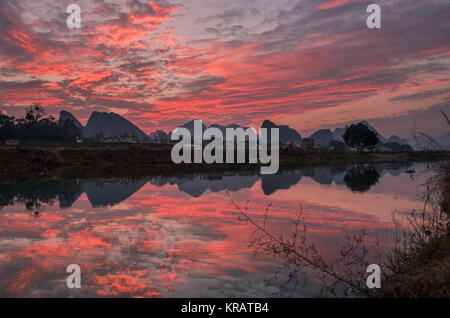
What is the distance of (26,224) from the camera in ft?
52.7

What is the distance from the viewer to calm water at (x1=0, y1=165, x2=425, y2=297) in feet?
28.4

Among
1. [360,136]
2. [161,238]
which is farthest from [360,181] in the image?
[360,136]

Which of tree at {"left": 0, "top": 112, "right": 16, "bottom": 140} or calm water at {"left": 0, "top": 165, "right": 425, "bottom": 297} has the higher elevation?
tree at {"left": 0, "top": 112, "right": 16, "bottom": 140}

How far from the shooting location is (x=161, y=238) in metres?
13.6

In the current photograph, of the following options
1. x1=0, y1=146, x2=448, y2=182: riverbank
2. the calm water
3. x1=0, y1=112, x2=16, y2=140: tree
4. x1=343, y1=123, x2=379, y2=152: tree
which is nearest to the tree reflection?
the calm water

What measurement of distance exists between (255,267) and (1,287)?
642 cm

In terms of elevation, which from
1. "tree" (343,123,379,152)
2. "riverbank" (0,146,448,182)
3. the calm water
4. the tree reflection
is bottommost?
the calm water

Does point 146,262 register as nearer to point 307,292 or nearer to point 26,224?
point 307,292

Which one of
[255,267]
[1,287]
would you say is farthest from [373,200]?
[1,287]

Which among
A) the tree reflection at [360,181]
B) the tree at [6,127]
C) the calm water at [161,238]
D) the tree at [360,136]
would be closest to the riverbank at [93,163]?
the tree reflection at [360,181]

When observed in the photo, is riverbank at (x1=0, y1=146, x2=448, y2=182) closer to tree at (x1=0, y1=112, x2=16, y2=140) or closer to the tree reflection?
the tree reflection

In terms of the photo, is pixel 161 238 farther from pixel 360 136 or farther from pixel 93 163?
pixel 360 136

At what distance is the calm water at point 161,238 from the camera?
8664 millimetres
